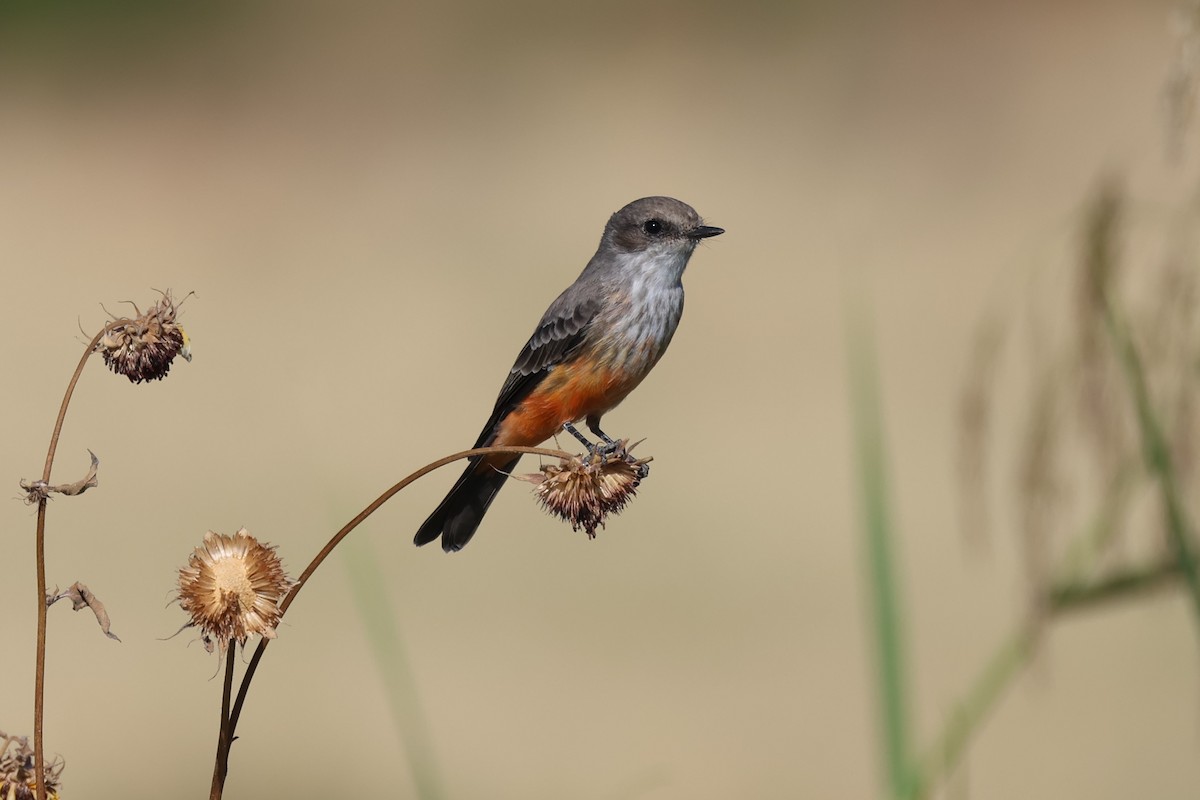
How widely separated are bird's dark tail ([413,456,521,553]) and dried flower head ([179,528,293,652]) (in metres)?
0.88

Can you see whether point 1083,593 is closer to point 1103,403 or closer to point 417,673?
point 1103,403

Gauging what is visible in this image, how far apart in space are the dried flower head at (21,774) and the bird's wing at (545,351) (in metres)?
1.35

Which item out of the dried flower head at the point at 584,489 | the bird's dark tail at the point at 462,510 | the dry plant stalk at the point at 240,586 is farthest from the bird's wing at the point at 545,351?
the dry plant stalk at the point at 240,586

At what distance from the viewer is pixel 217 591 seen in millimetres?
1230

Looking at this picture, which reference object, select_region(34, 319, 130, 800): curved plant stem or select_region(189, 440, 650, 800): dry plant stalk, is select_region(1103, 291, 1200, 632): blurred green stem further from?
select_region(34, 319, 130, 800): curved plant stem

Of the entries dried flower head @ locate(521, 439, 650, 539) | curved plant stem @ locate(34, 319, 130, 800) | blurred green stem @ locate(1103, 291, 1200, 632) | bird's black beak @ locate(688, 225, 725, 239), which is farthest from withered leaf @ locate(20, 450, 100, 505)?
bird's black beak @ locate(688, 225, 725, 239)

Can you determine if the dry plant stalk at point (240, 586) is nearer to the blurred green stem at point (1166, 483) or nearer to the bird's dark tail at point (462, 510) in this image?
the blurred green stem at point (1166, 483)

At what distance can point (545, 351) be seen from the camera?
8.35 feet

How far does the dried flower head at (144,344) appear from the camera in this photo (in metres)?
1.23

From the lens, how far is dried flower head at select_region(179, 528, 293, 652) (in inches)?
47.9

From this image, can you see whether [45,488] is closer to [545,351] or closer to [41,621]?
[41,621]

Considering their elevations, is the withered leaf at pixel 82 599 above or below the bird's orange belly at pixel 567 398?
below

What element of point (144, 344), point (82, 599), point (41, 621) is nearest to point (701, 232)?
point (144, 344)

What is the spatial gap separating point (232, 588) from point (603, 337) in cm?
133
